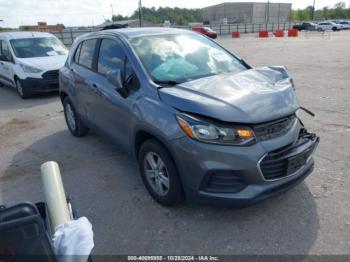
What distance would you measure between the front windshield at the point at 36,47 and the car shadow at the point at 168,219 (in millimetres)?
6599

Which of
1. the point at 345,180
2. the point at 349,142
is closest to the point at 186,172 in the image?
the point at 345,180

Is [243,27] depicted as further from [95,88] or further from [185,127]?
[185,127]

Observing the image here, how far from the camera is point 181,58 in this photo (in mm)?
3754

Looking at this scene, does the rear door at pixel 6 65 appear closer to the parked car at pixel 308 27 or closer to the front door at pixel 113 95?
the front door at pixel 113 95

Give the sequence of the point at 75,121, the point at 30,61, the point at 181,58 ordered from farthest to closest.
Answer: the point at 30,61 → the point at 75,121 → the point at 181,58

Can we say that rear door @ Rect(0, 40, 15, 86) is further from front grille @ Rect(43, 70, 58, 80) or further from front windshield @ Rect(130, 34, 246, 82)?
front windshield @ Rect(130, 34, 246, 82)

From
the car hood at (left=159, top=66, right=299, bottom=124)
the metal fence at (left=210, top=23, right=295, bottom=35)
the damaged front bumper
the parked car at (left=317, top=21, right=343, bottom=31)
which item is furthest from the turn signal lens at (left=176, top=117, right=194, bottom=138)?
the parked car at (left=317, top=21, right=343, bottom=31)

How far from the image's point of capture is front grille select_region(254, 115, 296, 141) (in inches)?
106

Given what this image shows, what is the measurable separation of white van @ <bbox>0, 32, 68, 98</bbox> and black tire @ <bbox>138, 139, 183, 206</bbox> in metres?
6.84

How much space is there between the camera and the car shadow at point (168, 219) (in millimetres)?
2740

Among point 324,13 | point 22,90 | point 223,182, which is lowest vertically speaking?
point 22,90

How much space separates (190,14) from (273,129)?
14220 centimetres

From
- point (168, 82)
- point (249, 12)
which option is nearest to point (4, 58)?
point (168, 82)

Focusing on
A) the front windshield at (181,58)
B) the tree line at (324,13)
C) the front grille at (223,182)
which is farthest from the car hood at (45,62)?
the tree line at (324,13)
